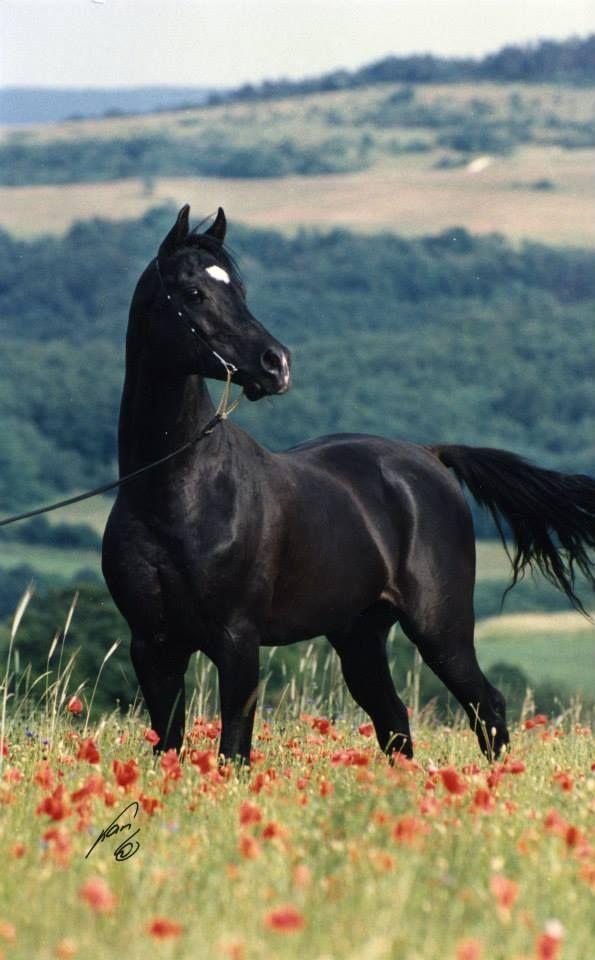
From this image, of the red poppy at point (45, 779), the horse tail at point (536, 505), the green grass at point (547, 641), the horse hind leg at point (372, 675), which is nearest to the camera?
the red poppy at point (45, 779)

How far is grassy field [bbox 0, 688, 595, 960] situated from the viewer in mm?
3582

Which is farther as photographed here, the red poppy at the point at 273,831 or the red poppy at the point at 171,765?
the red poppy at the point at 171,765

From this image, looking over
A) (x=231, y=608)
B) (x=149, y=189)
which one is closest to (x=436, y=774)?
(x=231, y=608)

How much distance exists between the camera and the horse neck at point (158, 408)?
21.6 ft

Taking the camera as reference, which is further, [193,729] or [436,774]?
[193,729]

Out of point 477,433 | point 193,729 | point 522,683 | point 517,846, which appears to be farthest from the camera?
point 477,433

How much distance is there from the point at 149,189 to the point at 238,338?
67.0m

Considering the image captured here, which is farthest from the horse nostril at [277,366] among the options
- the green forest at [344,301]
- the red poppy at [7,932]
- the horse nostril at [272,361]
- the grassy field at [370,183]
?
the grassy field at [370,183]

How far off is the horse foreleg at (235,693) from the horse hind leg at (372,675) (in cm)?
155

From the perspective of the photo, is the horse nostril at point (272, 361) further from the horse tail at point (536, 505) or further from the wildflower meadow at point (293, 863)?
the horse tail at point (536, 505)

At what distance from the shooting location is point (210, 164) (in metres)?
77.7

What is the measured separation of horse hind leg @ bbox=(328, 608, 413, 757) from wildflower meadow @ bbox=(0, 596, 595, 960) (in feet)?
5.03

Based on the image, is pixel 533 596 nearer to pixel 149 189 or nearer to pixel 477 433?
pixel 477 433
